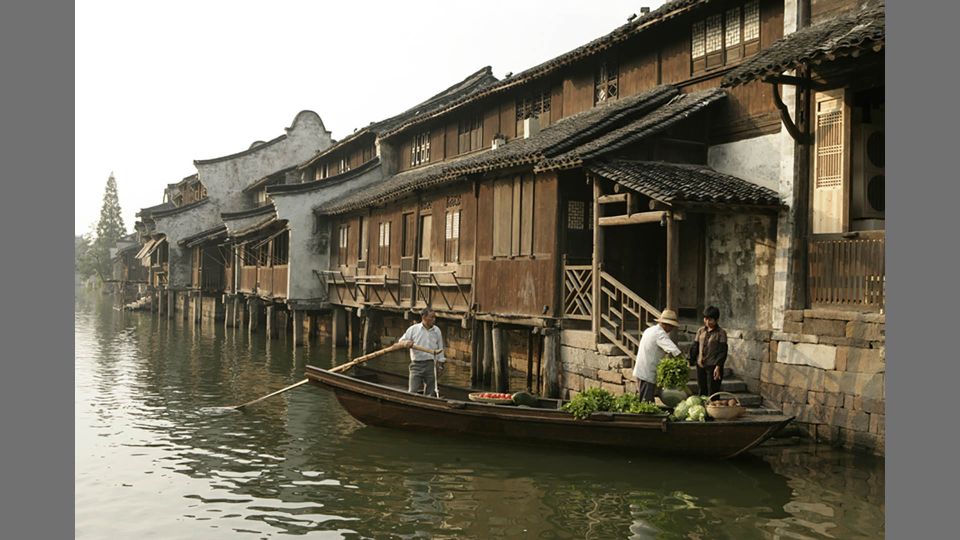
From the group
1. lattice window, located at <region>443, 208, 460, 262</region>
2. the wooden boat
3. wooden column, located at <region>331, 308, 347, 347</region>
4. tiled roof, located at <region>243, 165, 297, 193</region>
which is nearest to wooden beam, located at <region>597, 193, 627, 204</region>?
the wooden boat

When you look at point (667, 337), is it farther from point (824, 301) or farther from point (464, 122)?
point (464, 122)

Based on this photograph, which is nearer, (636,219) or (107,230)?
(636,219)

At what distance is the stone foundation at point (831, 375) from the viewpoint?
10.4 meters

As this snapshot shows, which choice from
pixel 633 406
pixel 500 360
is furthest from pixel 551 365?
pixel 633 406

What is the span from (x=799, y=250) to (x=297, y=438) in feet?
27.5

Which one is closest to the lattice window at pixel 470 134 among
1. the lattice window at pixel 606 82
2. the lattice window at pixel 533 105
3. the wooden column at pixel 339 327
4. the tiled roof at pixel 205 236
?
the lattice window at pixel 533 105

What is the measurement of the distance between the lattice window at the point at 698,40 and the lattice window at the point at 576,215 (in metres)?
3.54

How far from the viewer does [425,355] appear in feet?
41.0

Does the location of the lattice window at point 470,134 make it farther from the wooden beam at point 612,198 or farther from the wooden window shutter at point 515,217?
the wooden beam at point 612,198

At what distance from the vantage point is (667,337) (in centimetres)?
1073

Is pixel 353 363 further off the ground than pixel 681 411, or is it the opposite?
pixel 353 363

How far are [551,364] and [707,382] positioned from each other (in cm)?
375

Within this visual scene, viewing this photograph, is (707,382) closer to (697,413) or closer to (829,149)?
(697,413)

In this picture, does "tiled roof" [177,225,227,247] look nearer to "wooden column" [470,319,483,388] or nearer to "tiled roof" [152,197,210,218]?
"tiled roof" [152,197,210,218]
